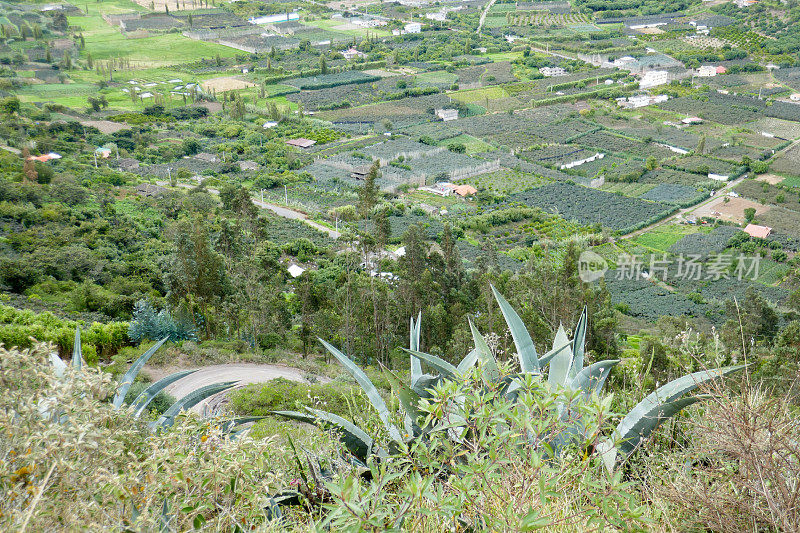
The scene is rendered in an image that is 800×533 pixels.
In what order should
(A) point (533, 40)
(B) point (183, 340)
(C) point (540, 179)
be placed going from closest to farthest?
1. (B) point (183, 340)
2. (C) point (540, 179)
3. (A) point (533, 40)

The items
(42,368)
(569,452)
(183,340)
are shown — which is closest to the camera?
(42,368)

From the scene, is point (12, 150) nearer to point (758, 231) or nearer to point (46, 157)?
point (46, 157)

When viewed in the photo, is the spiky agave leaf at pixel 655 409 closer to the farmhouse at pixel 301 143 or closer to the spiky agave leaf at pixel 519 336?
the spiky agave leaf at pixel 519 336

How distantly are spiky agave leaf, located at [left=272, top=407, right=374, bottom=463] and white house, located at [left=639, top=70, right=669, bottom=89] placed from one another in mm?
46970

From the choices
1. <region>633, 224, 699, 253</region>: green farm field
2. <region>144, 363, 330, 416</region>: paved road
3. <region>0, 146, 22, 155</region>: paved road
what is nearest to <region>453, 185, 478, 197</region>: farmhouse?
<region>633, 224, 699, 253</region>: green farm field

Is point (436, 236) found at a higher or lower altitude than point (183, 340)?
lower

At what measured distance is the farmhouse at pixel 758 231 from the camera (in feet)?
86.9

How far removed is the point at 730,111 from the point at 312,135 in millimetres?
24548

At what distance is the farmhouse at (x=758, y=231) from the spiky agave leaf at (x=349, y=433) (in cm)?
2630

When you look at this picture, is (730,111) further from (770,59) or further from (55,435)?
(55,435)

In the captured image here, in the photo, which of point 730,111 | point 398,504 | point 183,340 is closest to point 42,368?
point 398,504

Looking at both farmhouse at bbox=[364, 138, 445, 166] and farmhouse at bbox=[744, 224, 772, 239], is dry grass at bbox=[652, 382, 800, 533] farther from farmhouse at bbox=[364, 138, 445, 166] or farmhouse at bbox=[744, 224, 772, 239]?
farmhouse at bbox=[364, 138, 445, 166]

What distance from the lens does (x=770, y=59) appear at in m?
51.1

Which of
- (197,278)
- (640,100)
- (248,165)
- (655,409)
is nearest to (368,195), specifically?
(197,278)
